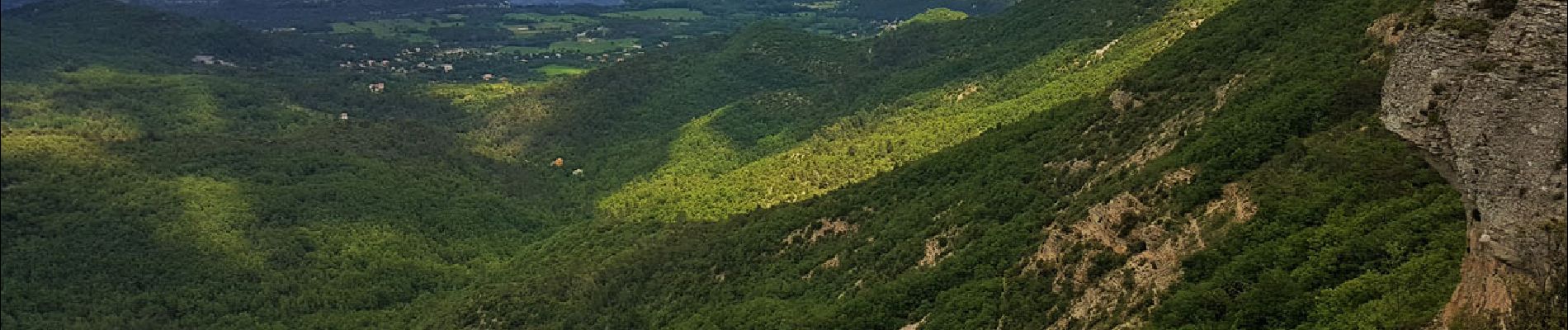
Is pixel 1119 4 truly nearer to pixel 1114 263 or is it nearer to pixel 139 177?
pixel 1114 263

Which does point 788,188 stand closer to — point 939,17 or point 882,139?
point 882,139

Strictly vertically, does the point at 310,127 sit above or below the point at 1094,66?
below

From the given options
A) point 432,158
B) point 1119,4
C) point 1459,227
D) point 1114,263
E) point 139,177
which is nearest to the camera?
point 1459,227

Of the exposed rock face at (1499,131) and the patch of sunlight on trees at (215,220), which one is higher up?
the exposed rock face at (1499,131)

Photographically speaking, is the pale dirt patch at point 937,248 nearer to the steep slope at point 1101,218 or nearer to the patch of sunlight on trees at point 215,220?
the steep slope at point 1101,218

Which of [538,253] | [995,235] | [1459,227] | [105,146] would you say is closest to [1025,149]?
Answer: [995,235]

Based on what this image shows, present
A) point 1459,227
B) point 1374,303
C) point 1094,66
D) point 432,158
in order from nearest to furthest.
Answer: point 1374,303
point 1459,227
point 1094,66
point 432,158

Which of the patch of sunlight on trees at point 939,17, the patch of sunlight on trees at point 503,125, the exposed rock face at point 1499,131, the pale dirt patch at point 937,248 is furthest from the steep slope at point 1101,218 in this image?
the patch of sunlight on trees at point 503,125
